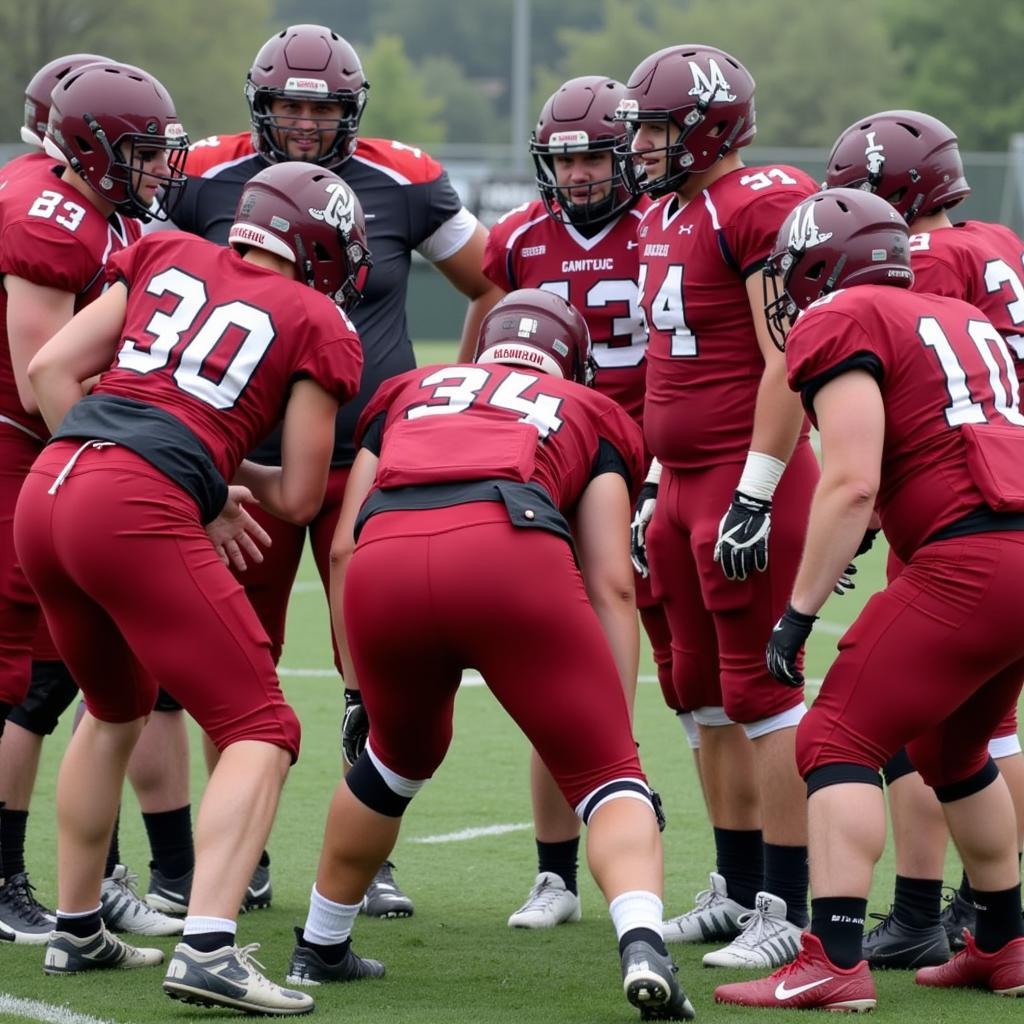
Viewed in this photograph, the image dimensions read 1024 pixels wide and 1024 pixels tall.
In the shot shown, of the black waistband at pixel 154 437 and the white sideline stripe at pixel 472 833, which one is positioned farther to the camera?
the white sideline stripe at pixel 472 833

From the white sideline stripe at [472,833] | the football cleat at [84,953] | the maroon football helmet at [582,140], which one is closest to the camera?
the football cleat at [84,953]

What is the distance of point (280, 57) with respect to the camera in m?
5.25

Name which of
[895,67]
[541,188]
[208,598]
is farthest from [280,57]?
[895,67]

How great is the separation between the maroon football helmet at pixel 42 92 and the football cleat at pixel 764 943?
9.42ft

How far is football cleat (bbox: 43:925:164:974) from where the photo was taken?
175 inches

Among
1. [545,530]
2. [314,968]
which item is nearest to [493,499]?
[545,530]

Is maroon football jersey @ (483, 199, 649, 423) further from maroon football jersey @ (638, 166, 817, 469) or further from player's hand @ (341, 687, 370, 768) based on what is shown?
player's hand @ (341, 687, 370, 768)

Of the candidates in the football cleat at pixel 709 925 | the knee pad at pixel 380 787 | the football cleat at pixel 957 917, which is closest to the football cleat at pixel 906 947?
the football cleat at pixel 957 917

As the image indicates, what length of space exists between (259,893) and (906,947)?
1.84 meters

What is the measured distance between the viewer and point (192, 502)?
415 centimetres

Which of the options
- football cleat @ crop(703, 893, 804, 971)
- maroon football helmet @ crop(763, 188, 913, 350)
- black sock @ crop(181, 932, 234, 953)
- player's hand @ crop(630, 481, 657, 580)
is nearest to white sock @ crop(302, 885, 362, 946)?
black sock @ crop(181, 932, 234, 953)

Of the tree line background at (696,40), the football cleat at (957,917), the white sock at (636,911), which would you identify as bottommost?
the tree line background at (696,40)

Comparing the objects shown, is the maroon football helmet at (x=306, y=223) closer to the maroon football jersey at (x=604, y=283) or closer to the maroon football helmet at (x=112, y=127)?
the maroon football helmet at (x=112, y=127)

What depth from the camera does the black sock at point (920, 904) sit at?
15.4 feet
